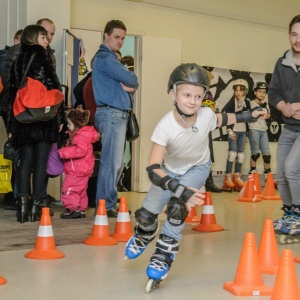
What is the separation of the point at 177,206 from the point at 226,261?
3.41ft

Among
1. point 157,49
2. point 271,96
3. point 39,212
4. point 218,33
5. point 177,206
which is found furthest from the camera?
point 218,33

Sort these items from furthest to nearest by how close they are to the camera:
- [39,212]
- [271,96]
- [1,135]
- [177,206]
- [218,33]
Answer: [218,33], [1,135], [39,212], [271,96], [177,206]

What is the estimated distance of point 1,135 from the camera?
7.28m

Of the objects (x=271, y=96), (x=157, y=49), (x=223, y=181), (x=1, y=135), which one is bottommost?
(x=223, y=181)

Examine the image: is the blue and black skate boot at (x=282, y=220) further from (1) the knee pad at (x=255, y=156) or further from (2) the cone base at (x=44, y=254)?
(1) the knee pad at (x=255, y=156)

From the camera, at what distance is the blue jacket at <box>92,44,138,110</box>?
5.47 meters

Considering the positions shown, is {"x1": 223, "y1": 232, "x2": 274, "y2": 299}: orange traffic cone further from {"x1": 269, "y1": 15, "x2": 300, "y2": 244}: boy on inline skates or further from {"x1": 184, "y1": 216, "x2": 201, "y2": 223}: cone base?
{"x1": 184, "y1": 216, "x2": 201, "y2": 223}: cone base

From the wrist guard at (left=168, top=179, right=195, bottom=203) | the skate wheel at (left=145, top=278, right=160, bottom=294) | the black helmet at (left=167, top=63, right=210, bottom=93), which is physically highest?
the black helmet at (left=167, top=63, right=210, bottom=93)

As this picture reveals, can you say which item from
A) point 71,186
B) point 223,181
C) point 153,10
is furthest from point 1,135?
point 223,181

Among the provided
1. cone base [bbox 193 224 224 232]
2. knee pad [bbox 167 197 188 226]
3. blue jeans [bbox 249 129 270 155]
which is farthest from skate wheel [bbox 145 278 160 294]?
blue jeans [bbox 249 129 270 155]

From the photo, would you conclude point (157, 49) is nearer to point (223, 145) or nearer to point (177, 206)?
point (223, 145)

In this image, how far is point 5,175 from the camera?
621cm

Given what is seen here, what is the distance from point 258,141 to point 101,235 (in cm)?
577

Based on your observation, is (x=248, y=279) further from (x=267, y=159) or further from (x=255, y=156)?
(x=267, y=159)
